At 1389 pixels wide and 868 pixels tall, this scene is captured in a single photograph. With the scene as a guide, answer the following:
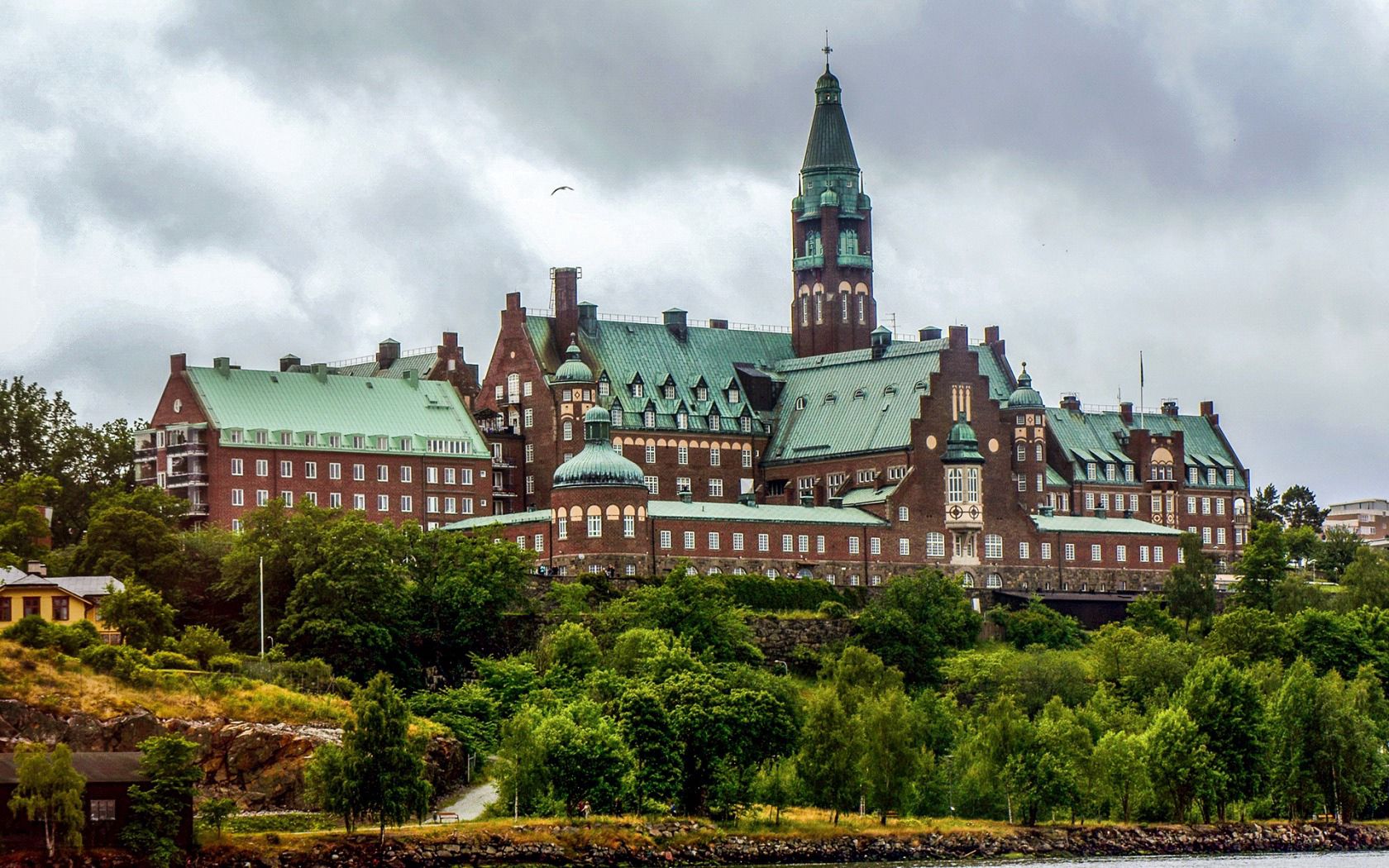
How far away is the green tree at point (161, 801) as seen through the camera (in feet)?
373

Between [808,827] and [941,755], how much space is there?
19.0 m

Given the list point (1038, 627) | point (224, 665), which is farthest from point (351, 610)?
point (1038, 627)

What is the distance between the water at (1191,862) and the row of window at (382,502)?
56040 mm

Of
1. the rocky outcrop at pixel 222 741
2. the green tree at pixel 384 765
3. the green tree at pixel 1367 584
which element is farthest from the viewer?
the green tree at pixel 1367 584

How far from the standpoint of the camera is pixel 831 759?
13450 cm

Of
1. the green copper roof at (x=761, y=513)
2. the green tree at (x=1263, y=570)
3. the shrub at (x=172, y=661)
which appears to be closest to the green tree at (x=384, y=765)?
the shrub at (x=172, y=661)

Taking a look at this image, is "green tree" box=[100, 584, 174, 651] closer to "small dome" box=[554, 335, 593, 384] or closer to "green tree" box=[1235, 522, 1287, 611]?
"small dome" box=[554, 335, 593, 384]

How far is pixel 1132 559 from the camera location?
196m

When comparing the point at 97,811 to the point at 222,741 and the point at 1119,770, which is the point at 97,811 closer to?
the point at 222,741

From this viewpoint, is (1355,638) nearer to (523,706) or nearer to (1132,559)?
(1132,559)

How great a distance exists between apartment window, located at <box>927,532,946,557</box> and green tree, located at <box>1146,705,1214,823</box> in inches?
1777

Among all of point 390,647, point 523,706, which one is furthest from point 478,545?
point 523,706

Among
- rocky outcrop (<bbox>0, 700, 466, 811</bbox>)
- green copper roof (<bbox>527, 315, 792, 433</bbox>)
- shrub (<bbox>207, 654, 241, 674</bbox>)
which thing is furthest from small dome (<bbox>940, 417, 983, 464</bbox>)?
rocky outcrop (<bbox>0, 700, 466, 811</bbox>)

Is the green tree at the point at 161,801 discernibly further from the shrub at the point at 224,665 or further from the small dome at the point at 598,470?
the small dome at the point at 598,470
